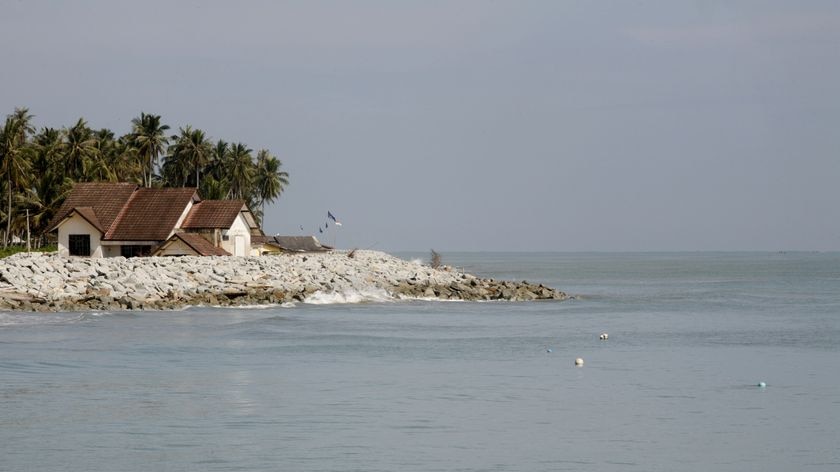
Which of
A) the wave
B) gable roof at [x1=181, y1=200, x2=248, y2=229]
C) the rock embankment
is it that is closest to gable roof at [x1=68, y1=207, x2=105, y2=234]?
gable roof at [x1=181, y1=200, x2=248, y2=229]

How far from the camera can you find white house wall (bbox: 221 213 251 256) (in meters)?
62.9

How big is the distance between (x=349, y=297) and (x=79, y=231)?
62.5ft

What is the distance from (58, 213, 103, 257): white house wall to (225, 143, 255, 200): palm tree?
38.4 meters

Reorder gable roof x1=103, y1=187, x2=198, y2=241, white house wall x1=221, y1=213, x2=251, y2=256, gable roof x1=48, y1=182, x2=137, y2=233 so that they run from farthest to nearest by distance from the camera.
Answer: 1. white house wall x1=221, y1=213, x2=251, y2=256
2. gable roof x1=48, y1=182, x2=137, y2=233
3. gable roof x1=103, y1=187, x2=198, y2=241

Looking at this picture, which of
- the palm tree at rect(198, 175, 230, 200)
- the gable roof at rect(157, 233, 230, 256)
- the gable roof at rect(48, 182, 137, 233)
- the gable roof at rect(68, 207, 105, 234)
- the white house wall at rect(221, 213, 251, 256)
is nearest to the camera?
the gable roof at rect(157, 233, 230, 256)

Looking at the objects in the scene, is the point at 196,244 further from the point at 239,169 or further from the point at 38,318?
the point at 239,169

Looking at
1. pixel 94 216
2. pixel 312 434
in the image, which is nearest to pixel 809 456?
pixel 312 434

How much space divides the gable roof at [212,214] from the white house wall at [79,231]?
455 centimetres

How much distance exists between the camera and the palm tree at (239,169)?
97.9 metres

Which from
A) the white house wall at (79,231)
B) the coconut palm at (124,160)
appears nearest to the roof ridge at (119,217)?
the white house wall at (79,231)

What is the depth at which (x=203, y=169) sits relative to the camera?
9631cm

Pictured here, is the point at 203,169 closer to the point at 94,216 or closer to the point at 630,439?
the point at 94,216

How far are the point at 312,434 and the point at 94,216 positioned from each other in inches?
1875

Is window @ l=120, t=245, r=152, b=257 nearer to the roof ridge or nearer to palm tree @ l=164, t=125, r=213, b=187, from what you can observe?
the roof ridge
